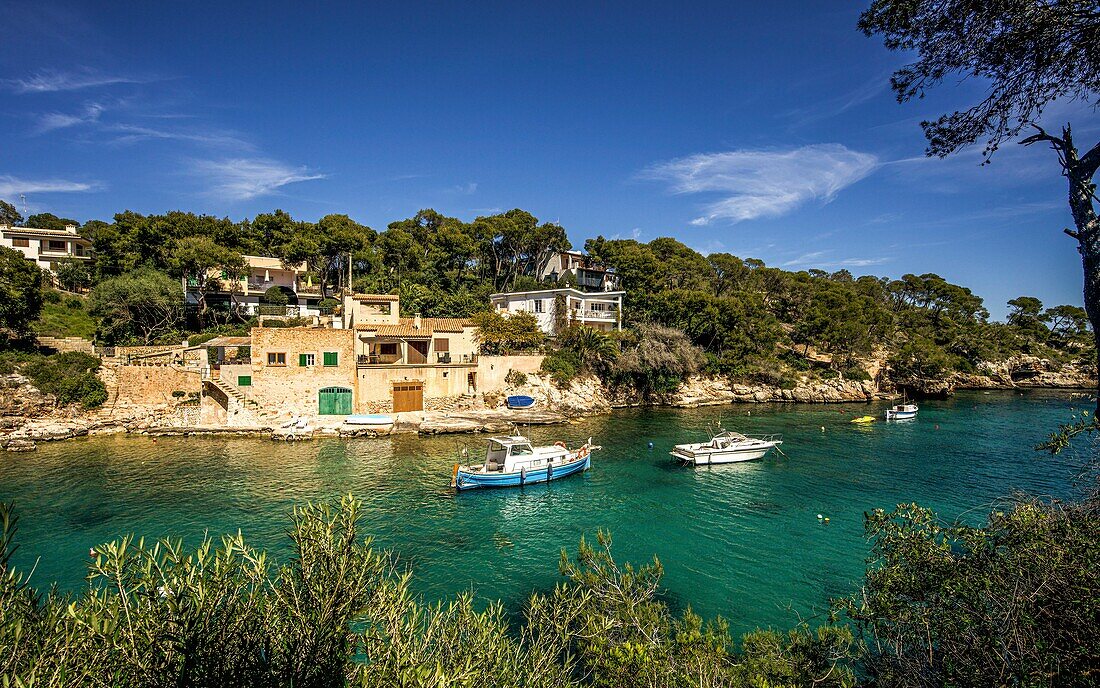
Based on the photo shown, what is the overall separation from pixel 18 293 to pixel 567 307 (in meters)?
38.2

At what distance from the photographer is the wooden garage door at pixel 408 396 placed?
1291 inches

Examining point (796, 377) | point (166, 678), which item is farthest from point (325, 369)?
point (796, 377)

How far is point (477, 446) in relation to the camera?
2738 cm

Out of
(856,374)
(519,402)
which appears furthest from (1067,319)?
(519,402)

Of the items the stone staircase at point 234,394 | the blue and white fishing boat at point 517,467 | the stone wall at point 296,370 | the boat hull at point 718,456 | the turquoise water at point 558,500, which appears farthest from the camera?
the stone wall at point 296,370

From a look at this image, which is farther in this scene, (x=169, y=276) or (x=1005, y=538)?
(x=169, y=276)

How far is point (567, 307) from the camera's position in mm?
45062

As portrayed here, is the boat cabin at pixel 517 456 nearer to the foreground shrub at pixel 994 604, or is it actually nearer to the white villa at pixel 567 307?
the foreground shrub at pixel 994 604

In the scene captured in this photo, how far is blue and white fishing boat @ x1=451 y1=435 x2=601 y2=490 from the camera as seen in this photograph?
67.3 feet

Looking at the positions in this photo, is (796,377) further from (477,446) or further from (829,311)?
(477,446)

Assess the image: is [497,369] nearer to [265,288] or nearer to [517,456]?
[517,456]

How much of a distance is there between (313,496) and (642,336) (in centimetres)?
3030

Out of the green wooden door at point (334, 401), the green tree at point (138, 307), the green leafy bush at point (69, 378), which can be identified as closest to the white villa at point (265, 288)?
the green tree at point (138, 307)

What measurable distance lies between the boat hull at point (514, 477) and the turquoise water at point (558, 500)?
0.62 metres
